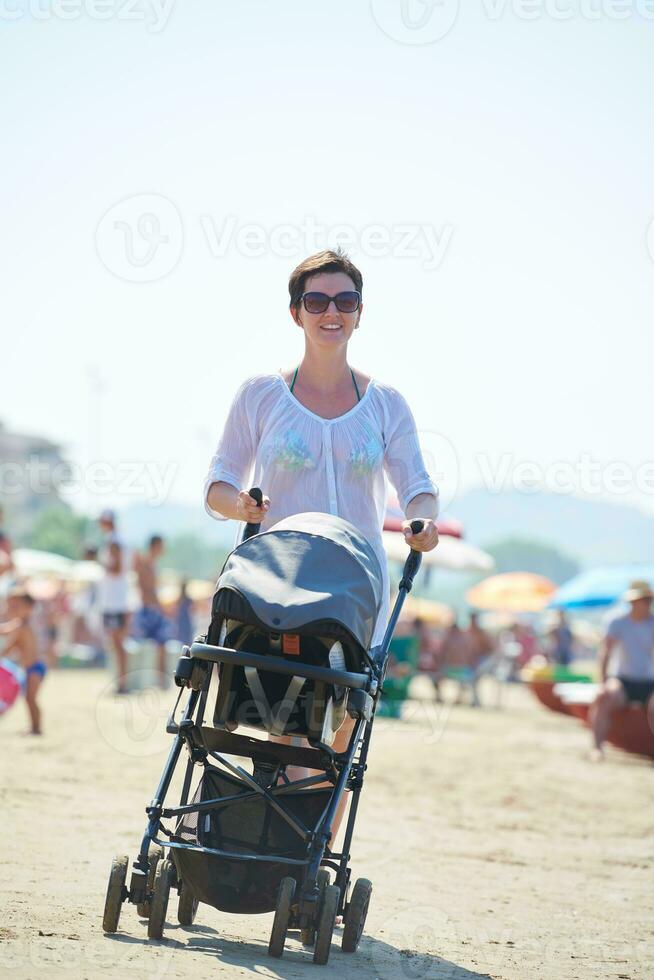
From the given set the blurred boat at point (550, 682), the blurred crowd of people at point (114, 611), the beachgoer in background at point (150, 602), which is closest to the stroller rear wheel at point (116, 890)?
the blurred crowd of people at point (114, 611)

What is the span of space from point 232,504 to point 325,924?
142cm

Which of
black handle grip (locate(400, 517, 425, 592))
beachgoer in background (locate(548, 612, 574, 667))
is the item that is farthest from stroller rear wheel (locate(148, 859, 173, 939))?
beachgoer in background (locate(548, 612, 574, 667))

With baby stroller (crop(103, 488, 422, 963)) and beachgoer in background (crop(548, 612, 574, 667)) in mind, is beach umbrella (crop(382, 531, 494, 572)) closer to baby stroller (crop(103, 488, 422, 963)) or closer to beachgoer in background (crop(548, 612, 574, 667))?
beachgoer in background (crop(548, 612, 574, 667))

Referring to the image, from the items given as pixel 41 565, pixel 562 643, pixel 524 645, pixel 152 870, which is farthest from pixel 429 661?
pixel 152 870

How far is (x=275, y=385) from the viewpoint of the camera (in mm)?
4613

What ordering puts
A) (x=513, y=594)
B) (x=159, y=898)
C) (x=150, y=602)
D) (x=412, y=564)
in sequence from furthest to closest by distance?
(x=513, y=594)
(x=150, y=602)
(x=412, y=564)
(x=159, y=898)

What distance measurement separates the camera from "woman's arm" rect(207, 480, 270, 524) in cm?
425

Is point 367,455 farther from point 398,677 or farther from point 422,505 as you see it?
point 398,677

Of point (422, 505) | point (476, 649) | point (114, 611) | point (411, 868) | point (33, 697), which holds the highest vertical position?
point (422, 505)

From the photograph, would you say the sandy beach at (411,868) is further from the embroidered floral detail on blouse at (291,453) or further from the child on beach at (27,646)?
the embroidered floral detail on blouse at (291,453)

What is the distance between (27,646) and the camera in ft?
37.6

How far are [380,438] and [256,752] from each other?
1182 mm

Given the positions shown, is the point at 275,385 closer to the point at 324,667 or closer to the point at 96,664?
the point at 324,667

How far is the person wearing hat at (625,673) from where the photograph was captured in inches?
505
